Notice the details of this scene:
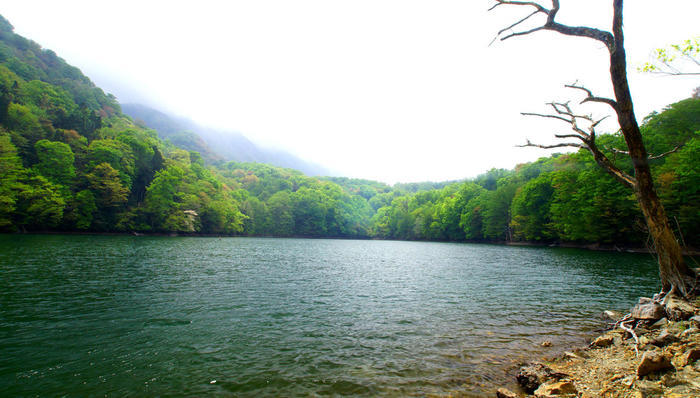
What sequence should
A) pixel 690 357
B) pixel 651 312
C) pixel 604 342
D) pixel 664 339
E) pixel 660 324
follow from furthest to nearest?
pixel 651 312 < pixel 660 324 < pixel 604 342 < pixel 664 339 < pixel 690 357

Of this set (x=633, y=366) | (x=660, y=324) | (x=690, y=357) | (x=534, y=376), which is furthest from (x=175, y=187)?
(x=690, y=357)

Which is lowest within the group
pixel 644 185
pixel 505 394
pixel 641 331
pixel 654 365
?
pixel 505 394

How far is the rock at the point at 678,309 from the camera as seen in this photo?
9484mm

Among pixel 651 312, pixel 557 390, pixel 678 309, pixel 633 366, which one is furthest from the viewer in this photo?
pixel 651 312

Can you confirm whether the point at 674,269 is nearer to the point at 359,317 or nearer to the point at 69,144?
the point at 359,317

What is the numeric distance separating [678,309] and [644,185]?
4168 mm

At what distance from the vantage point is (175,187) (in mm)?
89875

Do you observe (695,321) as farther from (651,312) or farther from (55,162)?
(55,162)

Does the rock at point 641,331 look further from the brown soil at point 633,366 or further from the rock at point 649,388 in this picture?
the rock at point 649,388

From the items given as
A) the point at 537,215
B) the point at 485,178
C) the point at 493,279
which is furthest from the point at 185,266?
the point at 485,178

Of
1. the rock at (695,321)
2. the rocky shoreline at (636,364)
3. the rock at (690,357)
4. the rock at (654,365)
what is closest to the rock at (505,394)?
the rocky shoreline at (636,364)

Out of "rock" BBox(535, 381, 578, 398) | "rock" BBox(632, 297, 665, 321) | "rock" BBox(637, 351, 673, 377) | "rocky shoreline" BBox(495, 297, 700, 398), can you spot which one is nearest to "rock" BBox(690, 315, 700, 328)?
"rocky shoreline" BBox(495, 297, 700, 398)

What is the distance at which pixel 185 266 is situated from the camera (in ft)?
88.2

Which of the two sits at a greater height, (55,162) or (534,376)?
(55,162)
